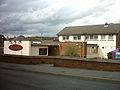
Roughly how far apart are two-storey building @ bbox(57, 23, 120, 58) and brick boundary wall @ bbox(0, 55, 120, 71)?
21318 millimetres

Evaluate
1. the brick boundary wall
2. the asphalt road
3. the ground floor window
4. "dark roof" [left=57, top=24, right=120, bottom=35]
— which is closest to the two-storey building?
"dark roof" [left=57, top=24, right=120, bottom=35]

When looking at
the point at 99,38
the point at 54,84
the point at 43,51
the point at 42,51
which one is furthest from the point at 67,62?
the point at 99,38

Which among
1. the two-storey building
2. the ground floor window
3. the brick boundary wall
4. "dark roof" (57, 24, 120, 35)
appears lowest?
the brick boundary wall

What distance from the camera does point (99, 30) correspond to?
47.5m

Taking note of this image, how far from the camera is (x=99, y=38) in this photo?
46.2m

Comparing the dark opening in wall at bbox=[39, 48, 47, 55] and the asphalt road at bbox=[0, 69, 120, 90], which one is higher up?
the dark opening in wall at bbox=[39, 48, 47, 55]

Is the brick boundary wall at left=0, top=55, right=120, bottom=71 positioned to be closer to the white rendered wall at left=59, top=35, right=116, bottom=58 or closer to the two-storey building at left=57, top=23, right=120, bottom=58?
the two-storey building at left=57, top=23, right=120, bottom=58

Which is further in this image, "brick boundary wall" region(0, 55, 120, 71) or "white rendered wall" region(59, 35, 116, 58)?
"white rendered wall" region(59, 35, 116, 58)

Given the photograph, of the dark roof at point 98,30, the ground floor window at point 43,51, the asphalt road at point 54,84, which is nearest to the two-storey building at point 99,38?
the dark roof at point 98,30

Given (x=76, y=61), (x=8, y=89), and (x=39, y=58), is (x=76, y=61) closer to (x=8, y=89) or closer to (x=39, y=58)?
(x=39, y=58)

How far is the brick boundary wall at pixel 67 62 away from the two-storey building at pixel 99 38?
21318 mm

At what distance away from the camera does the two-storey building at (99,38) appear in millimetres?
43834

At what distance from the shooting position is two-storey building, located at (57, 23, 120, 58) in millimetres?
43834

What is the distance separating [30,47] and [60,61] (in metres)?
18.9
